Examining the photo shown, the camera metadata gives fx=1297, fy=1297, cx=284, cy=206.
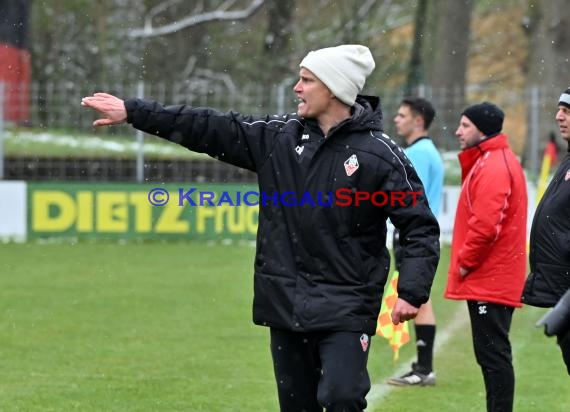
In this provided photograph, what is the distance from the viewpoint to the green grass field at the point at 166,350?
825 cm

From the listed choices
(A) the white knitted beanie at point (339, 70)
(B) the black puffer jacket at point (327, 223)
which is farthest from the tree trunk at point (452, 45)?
(B) the black puffer jacket at point (327, 223)

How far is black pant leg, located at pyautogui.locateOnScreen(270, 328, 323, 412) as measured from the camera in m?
5.70

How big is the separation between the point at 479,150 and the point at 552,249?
1108 mm

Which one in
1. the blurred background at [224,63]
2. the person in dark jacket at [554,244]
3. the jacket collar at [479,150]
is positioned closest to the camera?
the person in dark jacket at [554,244]

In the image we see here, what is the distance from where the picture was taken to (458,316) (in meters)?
12.5

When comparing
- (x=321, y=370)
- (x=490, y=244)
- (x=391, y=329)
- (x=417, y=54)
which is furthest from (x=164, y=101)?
(x=321, y=370)

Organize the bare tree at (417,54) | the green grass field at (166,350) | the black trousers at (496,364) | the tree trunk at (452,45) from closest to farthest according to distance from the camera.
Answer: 1. the black trousers at (496,364)
2. the green grass field at (166,350)
3. the tree trunk at (452,45)
4. the bare tree at (417,54)

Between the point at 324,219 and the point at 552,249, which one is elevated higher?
the point at 324,219

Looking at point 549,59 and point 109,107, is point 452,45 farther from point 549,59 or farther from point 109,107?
point 109,107

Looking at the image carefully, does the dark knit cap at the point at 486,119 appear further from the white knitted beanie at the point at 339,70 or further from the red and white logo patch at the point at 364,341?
the red and white logo patch at the point at 364,341

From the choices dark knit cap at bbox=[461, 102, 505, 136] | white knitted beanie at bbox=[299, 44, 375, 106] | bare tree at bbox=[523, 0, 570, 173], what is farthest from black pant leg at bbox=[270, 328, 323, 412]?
bare tree at bbox=[523, 0, 570, 173]

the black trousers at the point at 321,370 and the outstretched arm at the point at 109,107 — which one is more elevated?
the outstretched arm at the point at 109,107

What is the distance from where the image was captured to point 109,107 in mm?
5602

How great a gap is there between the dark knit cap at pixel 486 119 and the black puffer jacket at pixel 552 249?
89cm
